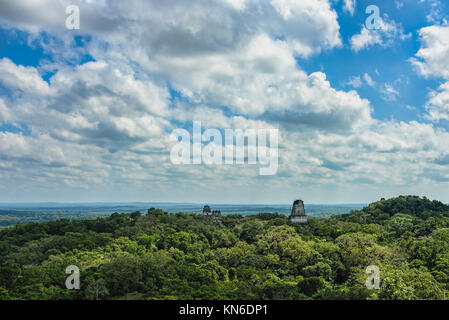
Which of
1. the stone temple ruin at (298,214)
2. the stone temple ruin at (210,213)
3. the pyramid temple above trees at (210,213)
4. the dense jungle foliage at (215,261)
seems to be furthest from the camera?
the pyramid temple above trees at (210,213)

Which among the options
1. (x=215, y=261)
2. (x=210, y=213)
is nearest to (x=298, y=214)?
(x=210, y=213)

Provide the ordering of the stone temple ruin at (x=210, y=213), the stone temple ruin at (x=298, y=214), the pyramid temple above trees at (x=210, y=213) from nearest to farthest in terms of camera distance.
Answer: the stone temple ruin at (x=298, y=214), the stone temple ruin at (x=210, y=213), the pyramid temple above trees at (x=210, y=213)

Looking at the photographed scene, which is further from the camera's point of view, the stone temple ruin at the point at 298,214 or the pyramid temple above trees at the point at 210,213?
the pyramid temple above trees at the point at 210,213

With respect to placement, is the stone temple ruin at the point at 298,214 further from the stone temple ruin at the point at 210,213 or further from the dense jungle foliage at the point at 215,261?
the stone temple ruin at the point at 210,213

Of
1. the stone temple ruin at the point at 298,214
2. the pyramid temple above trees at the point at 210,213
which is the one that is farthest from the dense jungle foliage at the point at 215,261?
the pyramid temple above trees at the point at 210,213

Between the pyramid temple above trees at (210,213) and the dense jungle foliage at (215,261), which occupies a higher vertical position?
the pyramid temple above trees at (210,213)

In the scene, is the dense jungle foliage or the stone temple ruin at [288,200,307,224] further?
the stone temple ruin at [288,200,307,224]

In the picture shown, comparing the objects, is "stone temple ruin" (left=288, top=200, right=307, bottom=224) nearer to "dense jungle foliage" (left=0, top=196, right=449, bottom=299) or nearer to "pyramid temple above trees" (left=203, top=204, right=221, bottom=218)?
"dense jungle foliage" (left=0, top=196, right=449, bottom=299)

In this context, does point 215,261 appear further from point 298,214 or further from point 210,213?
point 210,213

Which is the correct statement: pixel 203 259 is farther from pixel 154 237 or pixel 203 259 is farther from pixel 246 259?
pixel 154 237

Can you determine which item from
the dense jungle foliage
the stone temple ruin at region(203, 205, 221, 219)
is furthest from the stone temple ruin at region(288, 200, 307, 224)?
the stone temple ruin at region(203, 205, 221, 219)
